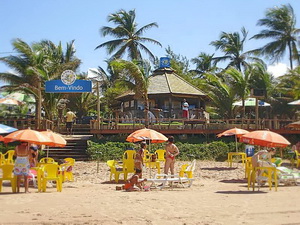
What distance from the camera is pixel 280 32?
3756 centimetres

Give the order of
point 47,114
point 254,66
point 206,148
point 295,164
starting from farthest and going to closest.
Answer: point 254,66 → point 47,114 → point 206,148 → point 295,164

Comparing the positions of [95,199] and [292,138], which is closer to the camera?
[95,199]

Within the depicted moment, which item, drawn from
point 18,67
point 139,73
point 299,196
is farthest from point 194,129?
point 299,196

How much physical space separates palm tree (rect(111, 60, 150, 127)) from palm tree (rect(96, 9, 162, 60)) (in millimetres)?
14247

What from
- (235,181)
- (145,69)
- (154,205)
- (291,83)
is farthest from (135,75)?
(291,83)

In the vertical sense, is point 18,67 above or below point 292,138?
above

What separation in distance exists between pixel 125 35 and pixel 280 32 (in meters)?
14.1

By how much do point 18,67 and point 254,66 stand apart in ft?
51.6

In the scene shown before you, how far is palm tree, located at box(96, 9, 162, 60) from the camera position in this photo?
38.3 metres

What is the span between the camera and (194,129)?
75.8ft

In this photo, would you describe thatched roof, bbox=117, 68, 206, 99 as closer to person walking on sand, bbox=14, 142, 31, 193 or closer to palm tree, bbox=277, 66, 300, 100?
palm tree, bbox=277, 66, 300, 100

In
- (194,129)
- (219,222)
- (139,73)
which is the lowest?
(219,222)

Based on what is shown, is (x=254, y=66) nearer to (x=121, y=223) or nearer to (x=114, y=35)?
(x=114, y=35)

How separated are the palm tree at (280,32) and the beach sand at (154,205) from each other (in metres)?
26.7
